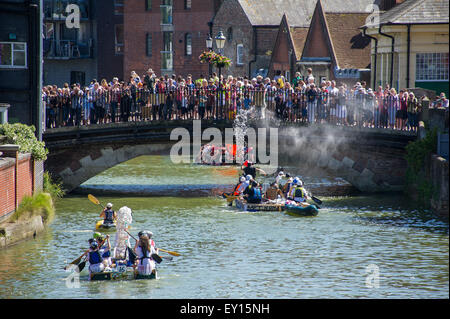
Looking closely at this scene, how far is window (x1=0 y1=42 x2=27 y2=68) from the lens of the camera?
41.3 meters

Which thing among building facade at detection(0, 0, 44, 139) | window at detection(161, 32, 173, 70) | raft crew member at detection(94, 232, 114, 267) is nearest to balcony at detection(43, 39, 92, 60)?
window at detection(161, 32, 173, 70)

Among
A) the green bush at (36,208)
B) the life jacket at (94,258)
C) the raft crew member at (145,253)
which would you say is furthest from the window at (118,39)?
the raft crew member at (145,253)

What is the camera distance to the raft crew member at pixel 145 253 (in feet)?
96.3

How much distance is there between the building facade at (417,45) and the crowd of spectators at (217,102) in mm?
5052

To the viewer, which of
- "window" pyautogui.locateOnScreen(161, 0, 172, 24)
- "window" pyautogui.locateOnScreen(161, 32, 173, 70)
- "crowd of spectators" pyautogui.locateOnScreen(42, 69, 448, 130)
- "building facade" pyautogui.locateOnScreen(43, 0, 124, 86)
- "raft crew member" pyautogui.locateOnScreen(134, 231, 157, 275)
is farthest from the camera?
"building facade" pyautogui.locateOnScreen(43, 0, 124, 86)

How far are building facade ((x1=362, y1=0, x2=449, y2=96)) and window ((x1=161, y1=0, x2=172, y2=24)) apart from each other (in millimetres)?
28458

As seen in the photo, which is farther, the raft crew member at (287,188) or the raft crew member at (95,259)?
the raft crew member at (287,188)

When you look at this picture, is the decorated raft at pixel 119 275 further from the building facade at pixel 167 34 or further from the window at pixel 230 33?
the building facade at pixel 167 34

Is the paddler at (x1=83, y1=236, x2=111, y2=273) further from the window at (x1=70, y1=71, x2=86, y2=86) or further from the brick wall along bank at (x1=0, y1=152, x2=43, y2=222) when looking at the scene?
the window at (x1=70, y1=71, x2=86, y2=86)

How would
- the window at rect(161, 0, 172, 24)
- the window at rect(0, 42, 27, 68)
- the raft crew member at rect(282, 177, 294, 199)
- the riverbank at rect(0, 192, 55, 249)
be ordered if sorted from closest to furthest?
1. the riverbank at rect(0, 192, 55, 249)
2. the window at rect(0, 42, 27, 68)
3. the raft crew member at rect(282, 177, 294, 199)
4. the window at rect(161, 0, 172, 24)

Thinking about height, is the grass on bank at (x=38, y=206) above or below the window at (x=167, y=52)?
below

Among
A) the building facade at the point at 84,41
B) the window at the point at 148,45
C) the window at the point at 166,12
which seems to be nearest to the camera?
the window at the point at 166,12

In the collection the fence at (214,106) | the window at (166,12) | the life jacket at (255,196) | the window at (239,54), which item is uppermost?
the window at (166,12)
